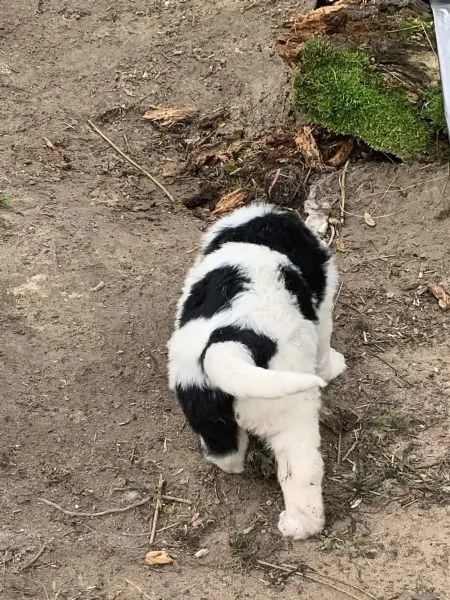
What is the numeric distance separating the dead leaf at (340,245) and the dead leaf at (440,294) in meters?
0.67

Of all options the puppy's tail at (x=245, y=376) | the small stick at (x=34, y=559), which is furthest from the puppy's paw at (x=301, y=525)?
the small stick at (x=34, y=559)

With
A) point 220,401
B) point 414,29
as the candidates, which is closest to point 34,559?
point 220,401

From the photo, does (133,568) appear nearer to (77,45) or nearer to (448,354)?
(448,354)

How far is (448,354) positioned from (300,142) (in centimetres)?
222

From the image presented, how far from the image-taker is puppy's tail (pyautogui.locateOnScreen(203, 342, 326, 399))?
3.06 metres

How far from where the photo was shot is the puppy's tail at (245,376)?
3.06 m

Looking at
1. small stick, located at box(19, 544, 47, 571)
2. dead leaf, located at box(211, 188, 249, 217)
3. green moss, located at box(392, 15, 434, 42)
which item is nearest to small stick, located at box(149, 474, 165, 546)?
small stick, located at box(19, 544, 47, 571)

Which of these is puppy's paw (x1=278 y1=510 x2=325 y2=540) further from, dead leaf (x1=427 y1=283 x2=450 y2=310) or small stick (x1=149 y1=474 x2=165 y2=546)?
dead leaf (x1=427 y1=283 x2=450 y2=310)

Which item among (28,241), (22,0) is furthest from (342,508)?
(22,0)

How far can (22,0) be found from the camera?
7.92 meters

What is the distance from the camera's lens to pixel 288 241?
13.8 ft

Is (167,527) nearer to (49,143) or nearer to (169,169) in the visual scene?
(169,169)

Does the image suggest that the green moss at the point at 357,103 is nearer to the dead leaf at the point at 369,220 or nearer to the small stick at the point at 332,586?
the dead leaf at the point at 369,220

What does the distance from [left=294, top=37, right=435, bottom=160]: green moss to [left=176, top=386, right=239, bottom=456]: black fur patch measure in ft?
9.67
